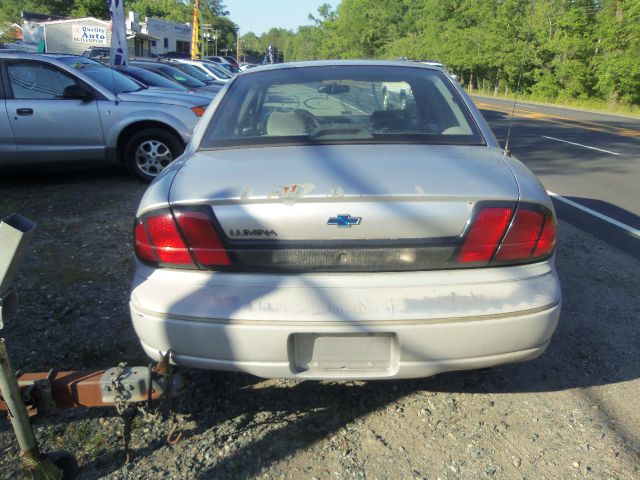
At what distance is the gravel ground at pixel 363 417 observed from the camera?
235 centimetres

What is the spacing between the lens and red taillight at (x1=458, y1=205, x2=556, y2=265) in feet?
7.33

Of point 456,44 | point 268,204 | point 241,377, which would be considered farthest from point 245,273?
point 456,44

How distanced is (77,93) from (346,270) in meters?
6.01

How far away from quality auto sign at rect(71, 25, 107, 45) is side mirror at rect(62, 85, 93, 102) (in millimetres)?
45535

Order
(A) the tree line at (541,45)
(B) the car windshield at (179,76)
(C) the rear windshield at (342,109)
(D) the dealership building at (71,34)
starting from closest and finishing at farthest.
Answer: (C) the rear windshield at (342,109)
(B) the car windshield at (179,76)
(A) the tree line at (541,45)
(D) the dealership building at (71,34)

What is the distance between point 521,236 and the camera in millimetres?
2293

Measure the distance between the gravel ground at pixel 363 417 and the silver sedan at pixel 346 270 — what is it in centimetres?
42

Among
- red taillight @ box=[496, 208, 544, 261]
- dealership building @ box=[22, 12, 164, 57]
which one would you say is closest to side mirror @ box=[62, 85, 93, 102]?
red taillight @ box=[496, 208, 544, 261]

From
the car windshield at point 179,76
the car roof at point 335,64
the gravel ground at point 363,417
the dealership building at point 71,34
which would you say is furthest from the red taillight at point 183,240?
the dealership building at point 71,34

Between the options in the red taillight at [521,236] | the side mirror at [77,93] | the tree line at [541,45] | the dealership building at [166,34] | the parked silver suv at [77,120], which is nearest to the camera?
the red taillight at [521,236]

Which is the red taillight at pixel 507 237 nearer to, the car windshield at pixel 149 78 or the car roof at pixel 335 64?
the car roof at pixel 335 64

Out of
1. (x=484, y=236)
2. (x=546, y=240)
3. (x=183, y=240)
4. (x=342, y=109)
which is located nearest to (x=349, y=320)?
(x=484, y=236)

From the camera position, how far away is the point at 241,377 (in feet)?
9.89

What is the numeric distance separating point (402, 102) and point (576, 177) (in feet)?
21.2
